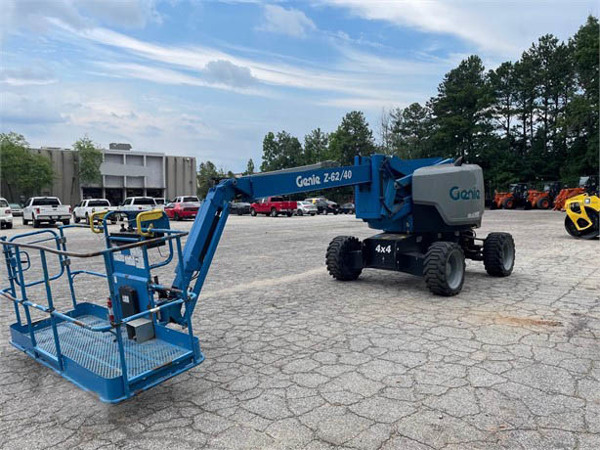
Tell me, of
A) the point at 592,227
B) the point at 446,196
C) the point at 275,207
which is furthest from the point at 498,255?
the point at 275,207

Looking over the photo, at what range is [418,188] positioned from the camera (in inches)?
304

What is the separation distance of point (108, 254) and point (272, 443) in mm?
1775

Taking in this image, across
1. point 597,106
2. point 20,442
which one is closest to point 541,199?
point 597,106

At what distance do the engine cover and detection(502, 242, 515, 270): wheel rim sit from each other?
39.6 inches

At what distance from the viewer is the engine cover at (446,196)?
7598mm

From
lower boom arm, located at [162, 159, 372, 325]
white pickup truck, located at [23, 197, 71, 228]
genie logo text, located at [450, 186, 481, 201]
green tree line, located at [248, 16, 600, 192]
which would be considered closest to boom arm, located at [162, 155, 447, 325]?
lower boom arm, located at [162, 159, 372, 325]

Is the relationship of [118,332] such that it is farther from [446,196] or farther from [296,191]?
[446,196]

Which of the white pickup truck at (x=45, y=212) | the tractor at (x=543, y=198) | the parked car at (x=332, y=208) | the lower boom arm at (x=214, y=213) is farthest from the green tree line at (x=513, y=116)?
the lower boom arm at (x=214, y=213)

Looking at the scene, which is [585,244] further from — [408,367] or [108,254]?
[108,254]

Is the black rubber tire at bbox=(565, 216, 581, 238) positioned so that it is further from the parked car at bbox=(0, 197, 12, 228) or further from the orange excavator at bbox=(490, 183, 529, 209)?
the parked car at bbox=(0, 197, 12, 228)

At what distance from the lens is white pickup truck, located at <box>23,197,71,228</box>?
26.6 metres

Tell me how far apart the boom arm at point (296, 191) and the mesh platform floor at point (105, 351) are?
16.7 inches

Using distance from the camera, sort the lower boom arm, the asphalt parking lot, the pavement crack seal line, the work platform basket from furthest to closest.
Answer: the pavement crack seal line < the lower boom arm < the work platform basket < the asphalt parking lot

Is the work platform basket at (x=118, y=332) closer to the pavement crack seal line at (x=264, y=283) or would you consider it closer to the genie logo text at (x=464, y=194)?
the pavement crack seal line at (x=264, y=283)
